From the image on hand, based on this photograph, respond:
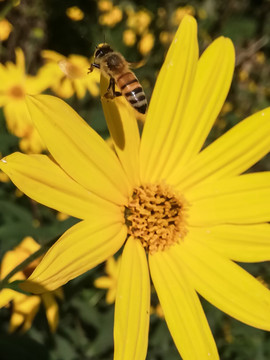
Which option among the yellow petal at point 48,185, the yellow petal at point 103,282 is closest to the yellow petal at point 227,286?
the yellow petal at point 48,185

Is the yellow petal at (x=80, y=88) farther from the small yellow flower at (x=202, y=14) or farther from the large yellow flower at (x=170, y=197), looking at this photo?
the small yellow flower at (x=202, y=14)

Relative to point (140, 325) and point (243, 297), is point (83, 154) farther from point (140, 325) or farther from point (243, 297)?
point (243, 297)

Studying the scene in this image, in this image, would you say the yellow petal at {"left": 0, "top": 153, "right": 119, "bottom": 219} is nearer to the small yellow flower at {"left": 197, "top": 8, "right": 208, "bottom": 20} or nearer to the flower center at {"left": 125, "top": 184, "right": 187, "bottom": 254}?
the flower center at {"left": 125, "top": 184, "right": 187, "bottom": 254}

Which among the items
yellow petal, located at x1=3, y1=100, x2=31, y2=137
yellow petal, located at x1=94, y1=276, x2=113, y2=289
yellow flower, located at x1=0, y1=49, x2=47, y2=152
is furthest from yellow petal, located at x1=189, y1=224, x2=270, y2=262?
yellow petal, located at x1=3, y1=100, x2=31, y2=137

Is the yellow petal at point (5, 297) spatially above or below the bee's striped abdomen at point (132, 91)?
below

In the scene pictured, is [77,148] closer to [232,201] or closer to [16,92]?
[232,201]

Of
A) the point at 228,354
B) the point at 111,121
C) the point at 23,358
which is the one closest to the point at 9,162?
the point at 111,121
